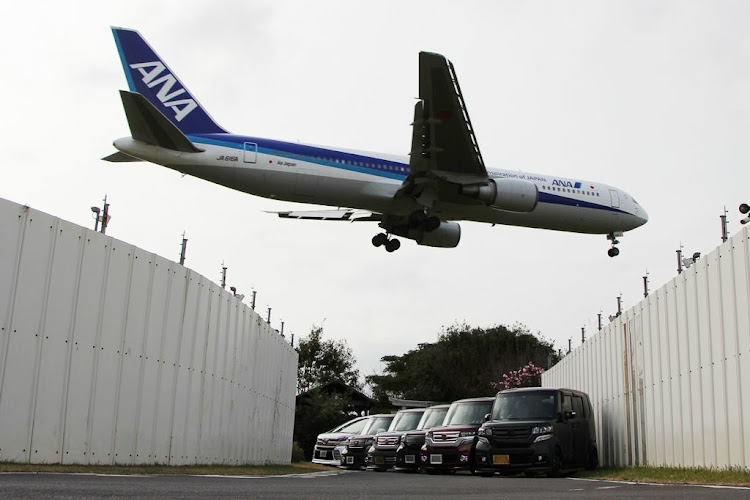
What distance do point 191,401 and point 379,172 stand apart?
1024 cm

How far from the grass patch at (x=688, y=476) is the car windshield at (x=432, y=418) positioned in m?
5.09

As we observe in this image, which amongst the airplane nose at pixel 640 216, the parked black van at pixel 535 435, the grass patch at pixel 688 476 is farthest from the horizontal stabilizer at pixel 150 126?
the airplane nose at pixel 640 216

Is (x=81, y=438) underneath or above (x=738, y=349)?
underneath

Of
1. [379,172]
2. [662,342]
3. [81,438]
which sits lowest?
[81,438]

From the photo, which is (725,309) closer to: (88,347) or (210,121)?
(88,347)

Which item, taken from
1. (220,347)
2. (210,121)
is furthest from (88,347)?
(210,121)

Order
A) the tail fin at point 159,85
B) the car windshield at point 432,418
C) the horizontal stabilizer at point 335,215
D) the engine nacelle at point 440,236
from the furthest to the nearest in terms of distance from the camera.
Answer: the horizontal stabilizer at point 335,215 < the engine nacelle at point 440,236 < the tail fin at point 159,85 < the car windshield at point 432,418

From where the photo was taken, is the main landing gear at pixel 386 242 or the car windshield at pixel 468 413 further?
the main landing gear at pixel 386 242

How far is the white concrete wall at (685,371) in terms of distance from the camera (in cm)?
1412

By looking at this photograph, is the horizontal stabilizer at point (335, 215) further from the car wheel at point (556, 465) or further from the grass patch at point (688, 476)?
the grass patch at point (688, 476)

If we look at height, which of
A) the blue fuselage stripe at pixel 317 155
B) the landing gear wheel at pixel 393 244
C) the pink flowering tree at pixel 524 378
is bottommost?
the pink flowering tree at pixel 524 378

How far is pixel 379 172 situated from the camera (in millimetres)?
25859

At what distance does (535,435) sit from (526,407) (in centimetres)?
118

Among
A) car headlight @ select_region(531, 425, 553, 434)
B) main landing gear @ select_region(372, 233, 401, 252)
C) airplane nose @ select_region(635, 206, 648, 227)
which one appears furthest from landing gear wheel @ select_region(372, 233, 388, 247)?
car headlight @ select_region(531, 425, 553, 434)
